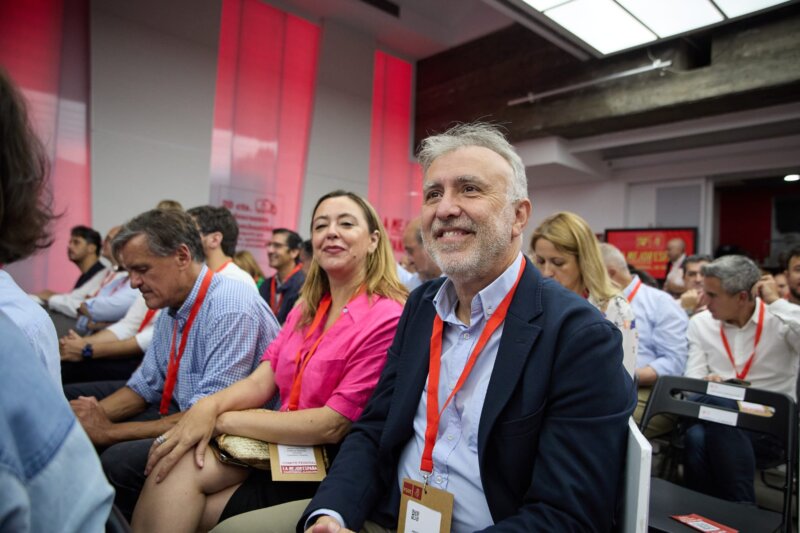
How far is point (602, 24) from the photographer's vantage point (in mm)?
5543

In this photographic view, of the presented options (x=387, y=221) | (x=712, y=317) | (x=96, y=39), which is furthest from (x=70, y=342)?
(x=387, y=221)

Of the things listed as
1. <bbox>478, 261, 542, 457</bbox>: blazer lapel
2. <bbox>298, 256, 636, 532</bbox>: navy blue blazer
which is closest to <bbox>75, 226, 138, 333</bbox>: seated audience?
<bbox>298, 256, 636, 532</bbox>: navy blue blazer

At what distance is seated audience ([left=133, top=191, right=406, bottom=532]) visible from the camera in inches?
60.2

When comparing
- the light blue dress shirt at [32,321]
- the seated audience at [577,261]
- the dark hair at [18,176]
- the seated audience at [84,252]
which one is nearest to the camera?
the dark hair at [18,176]

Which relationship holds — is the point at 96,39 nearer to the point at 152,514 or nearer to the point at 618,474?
the point at 152,514

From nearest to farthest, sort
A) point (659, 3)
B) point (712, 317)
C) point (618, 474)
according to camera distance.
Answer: point (618, 474) < point (712, 317) < point (659, 3)

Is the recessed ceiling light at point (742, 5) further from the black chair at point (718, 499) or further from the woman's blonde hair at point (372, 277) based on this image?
the woman's blonde hair at point (372, 277)

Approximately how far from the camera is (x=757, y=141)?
7.03m

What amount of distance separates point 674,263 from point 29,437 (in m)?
8.32

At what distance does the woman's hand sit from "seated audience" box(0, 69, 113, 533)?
40.5 inches

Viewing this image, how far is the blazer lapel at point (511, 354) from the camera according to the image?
3.82ft

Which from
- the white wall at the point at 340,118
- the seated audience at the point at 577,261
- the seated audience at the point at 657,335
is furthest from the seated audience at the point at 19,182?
the white wall at the point at 340,118

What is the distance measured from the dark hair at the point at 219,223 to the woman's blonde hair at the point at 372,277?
4.77 ft

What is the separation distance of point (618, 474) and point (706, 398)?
1.97 metres
